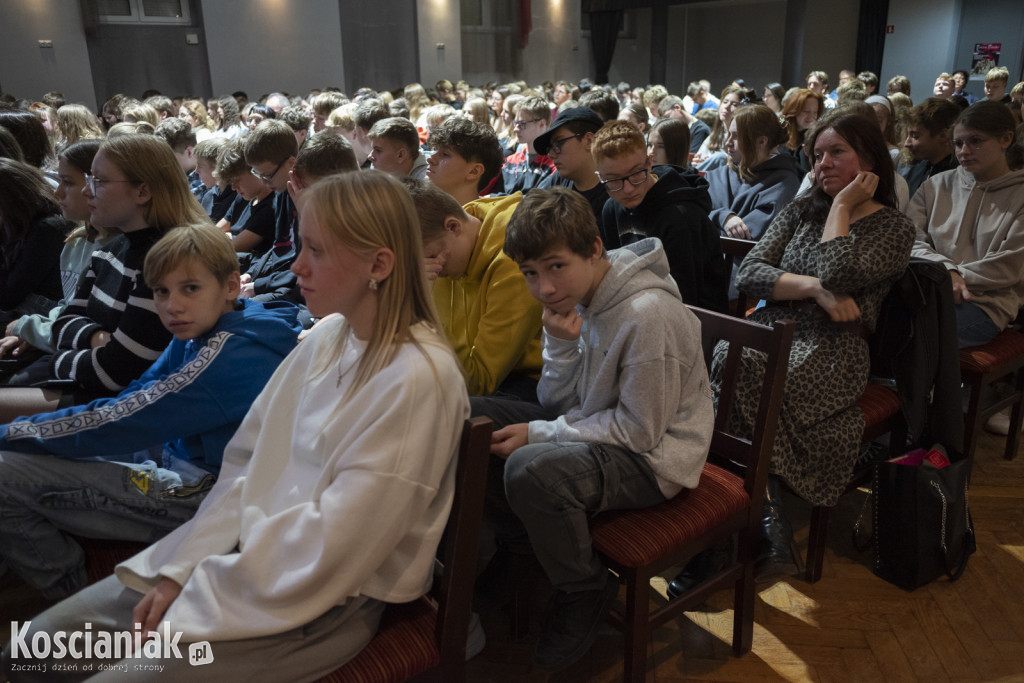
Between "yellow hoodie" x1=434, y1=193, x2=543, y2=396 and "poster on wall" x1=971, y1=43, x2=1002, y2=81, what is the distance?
14.0 meters

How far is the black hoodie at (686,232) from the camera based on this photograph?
2.63 m

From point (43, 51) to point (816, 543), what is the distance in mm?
13643

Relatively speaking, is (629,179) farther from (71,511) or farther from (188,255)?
(71,511)

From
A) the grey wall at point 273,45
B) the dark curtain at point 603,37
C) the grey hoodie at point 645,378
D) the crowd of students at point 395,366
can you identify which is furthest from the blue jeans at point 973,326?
the dark curtain at point 603,37

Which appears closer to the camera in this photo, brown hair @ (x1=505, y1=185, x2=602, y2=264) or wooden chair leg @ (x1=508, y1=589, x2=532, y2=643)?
brown hair @ (x1=505, y1=185, x2=602, y2=264)

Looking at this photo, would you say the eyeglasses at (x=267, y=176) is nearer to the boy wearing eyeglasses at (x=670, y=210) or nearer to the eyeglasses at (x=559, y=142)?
the eyeglasses at (x=559, y=142)

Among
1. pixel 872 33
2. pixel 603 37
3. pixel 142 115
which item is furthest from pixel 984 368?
pixel 603 37

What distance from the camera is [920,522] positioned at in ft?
7.26

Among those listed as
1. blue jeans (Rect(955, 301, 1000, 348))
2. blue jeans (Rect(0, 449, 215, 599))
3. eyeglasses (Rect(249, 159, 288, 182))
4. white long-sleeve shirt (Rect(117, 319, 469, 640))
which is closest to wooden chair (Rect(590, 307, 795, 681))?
white long-sleeve shirt (Rect(117, 319, 469, 640))

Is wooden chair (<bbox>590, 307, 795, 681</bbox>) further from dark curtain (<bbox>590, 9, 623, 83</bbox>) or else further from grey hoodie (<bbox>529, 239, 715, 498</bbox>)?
dark curtain (<bbox>590, 9, 623, 83</bbox>)

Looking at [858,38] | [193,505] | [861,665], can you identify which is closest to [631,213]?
[861,665]

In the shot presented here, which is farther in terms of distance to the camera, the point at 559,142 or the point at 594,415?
the point at 559,142

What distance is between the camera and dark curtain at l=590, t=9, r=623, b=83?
699 inches

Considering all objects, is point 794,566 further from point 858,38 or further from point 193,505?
point 858,38
